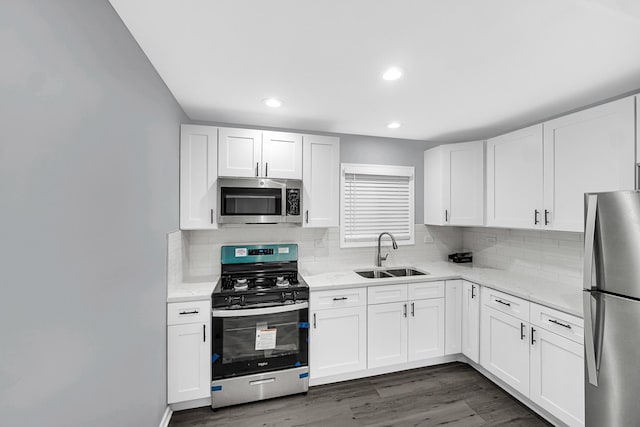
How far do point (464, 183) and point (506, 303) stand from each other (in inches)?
52.4

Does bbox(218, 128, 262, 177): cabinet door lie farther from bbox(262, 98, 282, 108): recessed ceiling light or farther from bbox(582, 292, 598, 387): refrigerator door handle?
bbox(582, 292, 598, 387): refrigerator door handle

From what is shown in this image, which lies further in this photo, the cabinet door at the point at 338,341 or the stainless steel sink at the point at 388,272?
the stainless steel sink at the point at 388,272

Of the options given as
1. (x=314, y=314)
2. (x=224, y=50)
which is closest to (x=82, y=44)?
(x=224, y=50)

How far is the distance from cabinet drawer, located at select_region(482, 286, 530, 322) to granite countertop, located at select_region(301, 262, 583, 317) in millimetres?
49

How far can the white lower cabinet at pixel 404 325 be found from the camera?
8.50ft

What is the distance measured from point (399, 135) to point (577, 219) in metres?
1.84

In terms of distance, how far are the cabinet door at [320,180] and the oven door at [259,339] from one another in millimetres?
892

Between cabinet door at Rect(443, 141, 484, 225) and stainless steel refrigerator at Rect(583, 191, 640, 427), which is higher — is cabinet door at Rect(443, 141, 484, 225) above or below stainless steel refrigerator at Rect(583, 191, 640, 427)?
above

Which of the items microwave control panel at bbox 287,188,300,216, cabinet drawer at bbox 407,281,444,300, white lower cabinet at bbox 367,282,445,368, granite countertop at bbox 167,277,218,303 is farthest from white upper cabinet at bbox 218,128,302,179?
cabinet drawer at bbox 407,281,444,300

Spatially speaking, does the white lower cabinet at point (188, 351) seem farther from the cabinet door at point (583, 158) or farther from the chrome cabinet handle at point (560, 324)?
the cabinet door at point (583, 158)

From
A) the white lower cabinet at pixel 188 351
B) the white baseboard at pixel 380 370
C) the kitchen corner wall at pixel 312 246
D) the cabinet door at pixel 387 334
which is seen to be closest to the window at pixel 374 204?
the kitchen corner wall at pixel 312 246

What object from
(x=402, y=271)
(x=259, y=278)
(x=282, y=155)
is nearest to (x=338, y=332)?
(x=259, y=278)

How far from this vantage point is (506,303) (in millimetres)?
2330

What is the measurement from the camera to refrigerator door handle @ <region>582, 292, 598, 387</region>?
156cm
